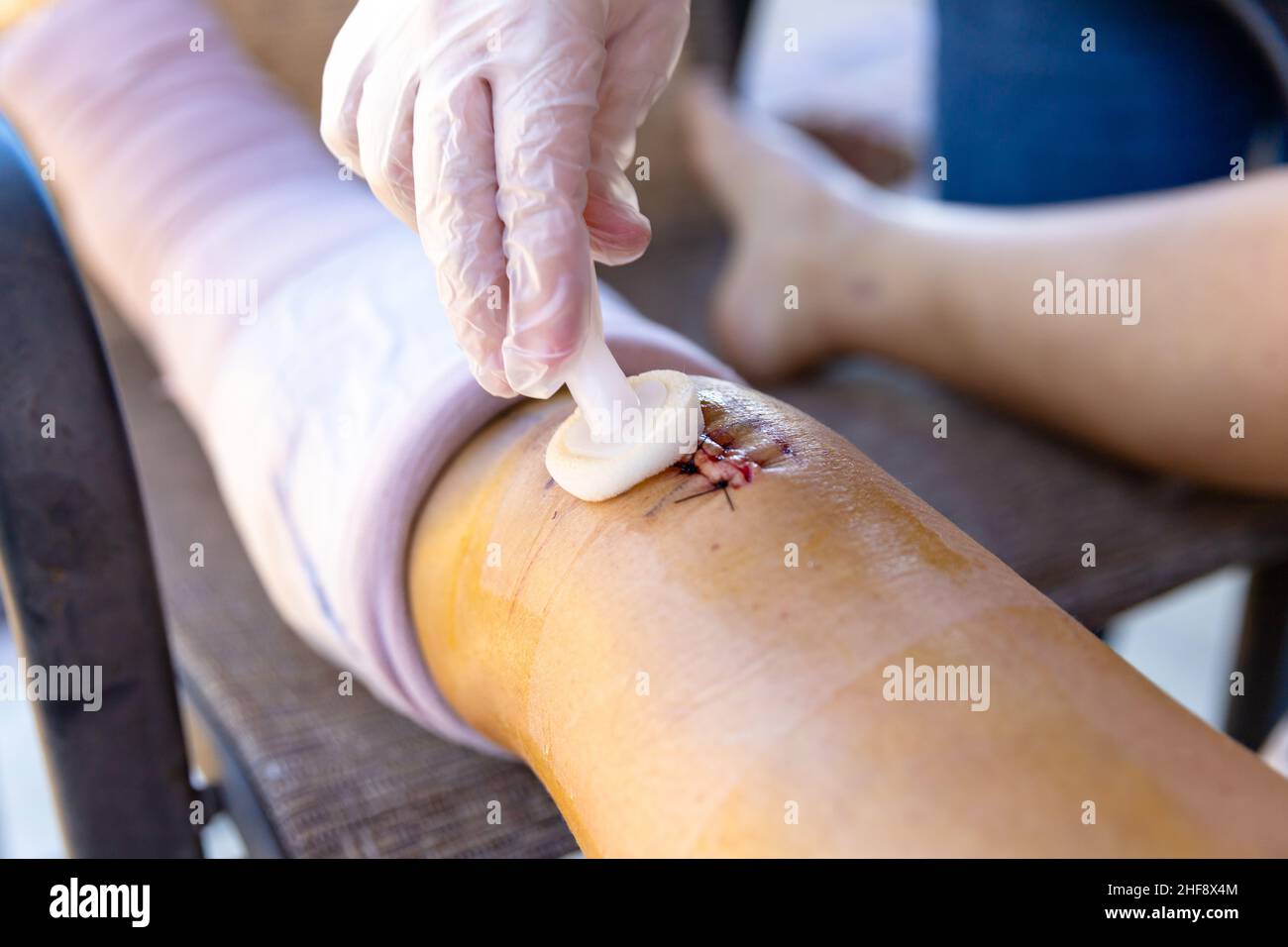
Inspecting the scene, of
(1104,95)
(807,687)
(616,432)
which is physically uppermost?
(1104,95)

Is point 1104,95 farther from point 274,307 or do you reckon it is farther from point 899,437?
point 274,307

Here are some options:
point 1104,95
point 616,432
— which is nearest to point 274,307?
point 616,432

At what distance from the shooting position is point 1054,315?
0.83 metres

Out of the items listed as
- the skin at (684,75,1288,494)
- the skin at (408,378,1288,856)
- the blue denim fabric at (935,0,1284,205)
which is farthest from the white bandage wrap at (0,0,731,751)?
the blue denim fabric at (935,0,1284,205)

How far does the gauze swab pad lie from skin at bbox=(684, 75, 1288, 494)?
1.44ft

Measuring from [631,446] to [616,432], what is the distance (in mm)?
11

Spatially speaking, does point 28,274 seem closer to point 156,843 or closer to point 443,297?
point 443,297

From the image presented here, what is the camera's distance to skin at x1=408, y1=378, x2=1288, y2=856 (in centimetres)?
36

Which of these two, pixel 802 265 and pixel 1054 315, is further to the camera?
pixel 802 265

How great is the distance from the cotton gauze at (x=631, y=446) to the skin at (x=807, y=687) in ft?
0.04

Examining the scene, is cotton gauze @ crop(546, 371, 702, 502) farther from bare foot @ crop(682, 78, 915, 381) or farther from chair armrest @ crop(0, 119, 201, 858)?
bare foot @ crop(682, 78, 915, 381)

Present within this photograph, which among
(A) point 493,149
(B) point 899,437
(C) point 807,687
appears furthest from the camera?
(B) point 899,437

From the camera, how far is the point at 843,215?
3.47 feet

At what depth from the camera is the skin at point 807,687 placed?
0.36 metres
